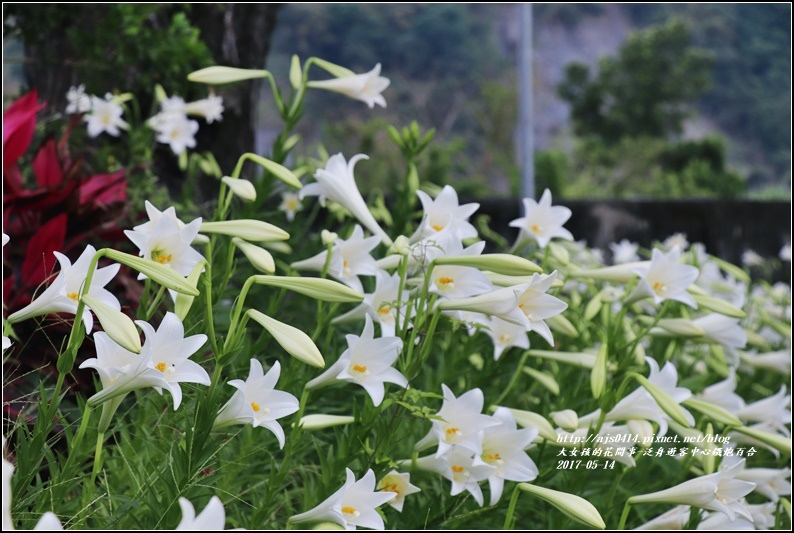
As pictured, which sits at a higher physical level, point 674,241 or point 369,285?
point 369,285

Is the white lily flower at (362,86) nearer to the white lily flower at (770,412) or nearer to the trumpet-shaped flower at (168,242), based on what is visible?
the trumpet-shaped flower at (168,242)

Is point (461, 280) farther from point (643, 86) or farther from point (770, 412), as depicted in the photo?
point (643, 86)

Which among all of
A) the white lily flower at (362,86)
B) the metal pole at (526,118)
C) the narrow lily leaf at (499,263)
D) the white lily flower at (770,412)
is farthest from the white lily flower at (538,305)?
the metal pole at (526,118)

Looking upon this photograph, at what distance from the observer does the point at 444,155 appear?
45.2 ft

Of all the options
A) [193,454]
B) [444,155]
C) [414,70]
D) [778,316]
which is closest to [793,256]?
[778,316]

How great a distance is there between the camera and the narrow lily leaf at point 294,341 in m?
0.91

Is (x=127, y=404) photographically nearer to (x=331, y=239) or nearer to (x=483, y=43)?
(x=331, y=239)

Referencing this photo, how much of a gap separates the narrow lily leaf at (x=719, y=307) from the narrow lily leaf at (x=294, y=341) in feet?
2.70

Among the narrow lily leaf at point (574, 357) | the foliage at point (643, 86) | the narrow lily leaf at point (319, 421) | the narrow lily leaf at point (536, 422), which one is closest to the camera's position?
the narrow lily leaf at point (319, 421)

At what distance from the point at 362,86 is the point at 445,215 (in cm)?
43

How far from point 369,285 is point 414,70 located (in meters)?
17.9

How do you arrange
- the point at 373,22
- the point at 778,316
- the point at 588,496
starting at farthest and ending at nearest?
the point at 373,22 < the point at 778,316 < the point at 588,496

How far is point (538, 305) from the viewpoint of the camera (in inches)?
43.5

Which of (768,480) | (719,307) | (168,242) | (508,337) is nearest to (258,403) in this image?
(168,242)
